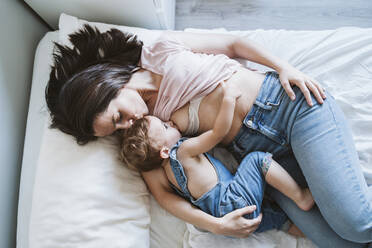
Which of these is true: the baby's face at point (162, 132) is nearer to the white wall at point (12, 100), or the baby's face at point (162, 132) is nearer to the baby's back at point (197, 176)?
the baby's back at point (197, 176)

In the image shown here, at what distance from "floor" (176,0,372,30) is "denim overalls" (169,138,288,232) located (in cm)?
102

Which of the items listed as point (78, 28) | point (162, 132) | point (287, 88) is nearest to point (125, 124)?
point (162, 132)

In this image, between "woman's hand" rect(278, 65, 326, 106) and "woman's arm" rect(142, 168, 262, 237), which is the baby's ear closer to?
"woman's arm" rect(142, 168, 262, 237)

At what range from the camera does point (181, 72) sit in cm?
119

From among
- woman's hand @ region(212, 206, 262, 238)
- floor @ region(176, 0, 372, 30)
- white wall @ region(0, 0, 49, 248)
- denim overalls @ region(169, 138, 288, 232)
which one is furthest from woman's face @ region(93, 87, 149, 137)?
floor @ region(176, 0, 372, 30)

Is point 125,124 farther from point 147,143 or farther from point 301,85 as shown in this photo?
point 301,85

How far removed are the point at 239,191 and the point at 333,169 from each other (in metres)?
0.35

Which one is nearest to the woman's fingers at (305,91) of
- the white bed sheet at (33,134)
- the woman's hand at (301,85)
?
the woman's hand at (301,85)

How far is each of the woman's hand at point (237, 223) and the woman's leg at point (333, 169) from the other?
10.0 inches

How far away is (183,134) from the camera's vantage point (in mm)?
1285

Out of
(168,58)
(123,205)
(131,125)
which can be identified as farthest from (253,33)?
(123,205)

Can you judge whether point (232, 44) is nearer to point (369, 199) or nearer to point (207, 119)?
point (207, 119)

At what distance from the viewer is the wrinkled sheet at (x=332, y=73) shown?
1.21m

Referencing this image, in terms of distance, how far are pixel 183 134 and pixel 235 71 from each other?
352 millimetres
